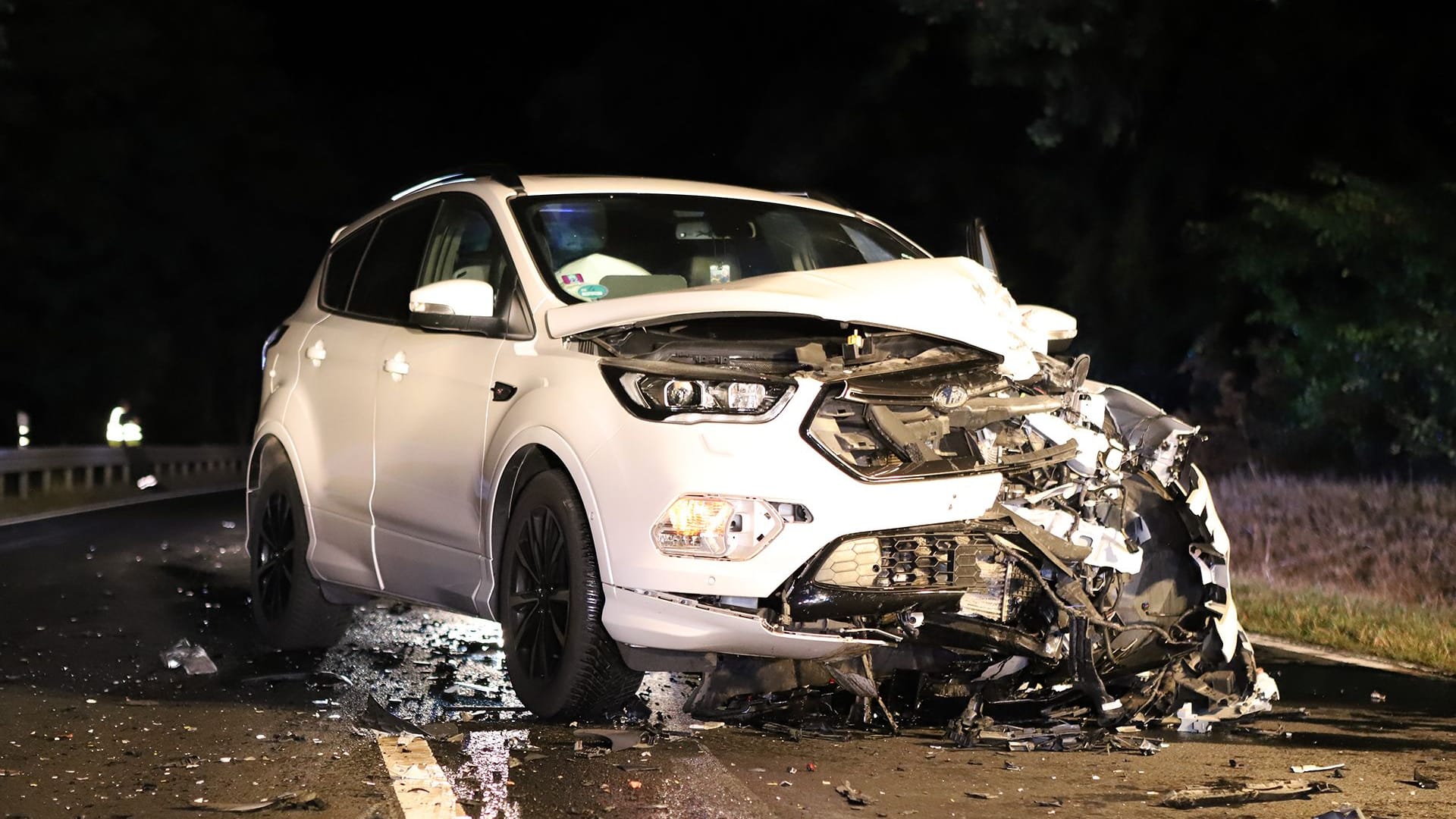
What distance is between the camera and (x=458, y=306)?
7086 millimetres

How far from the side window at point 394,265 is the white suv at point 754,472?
0.35 m

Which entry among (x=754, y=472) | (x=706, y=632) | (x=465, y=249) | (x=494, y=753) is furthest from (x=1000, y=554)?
(x=465, y=249)

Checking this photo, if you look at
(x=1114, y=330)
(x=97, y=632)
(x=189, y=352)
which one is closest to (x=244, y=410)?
(x=189, y=352)

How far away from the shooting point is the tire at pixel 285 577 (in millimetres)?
8812

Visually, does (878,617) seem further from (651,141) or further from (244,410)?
(244,410)

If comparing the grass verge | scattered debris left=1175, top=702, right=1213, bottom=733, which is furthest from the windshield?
the grass verge

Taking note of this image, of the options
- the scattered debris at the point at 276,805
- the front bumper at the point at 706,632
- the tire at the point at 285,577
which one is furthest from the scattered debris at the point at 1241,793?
the tire at the point at 285,577

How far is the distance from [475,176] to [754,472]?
2670mm

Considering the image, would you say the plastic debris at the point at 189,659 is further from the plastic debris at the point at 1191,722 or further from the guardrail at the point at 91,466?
the guardrail at the point at 91,466

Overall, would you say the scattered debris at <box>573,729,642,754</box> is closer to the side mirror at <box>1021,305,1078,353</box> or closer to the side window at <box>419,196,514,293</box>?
the side window at <box>419,196,514,293</box>

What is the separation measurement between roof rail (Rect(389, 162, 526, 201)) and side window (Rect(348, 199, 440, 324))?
10 cm

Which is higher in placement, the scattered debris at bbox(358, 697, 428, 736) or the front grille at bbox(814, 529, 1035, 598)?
the front grille at bbox(814, 529, 1035, 598)

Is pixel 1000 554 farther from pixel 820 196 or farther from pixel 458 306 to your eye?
pixel 820 196

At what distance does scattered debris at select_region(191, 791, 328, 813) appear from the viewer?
17.7ft
